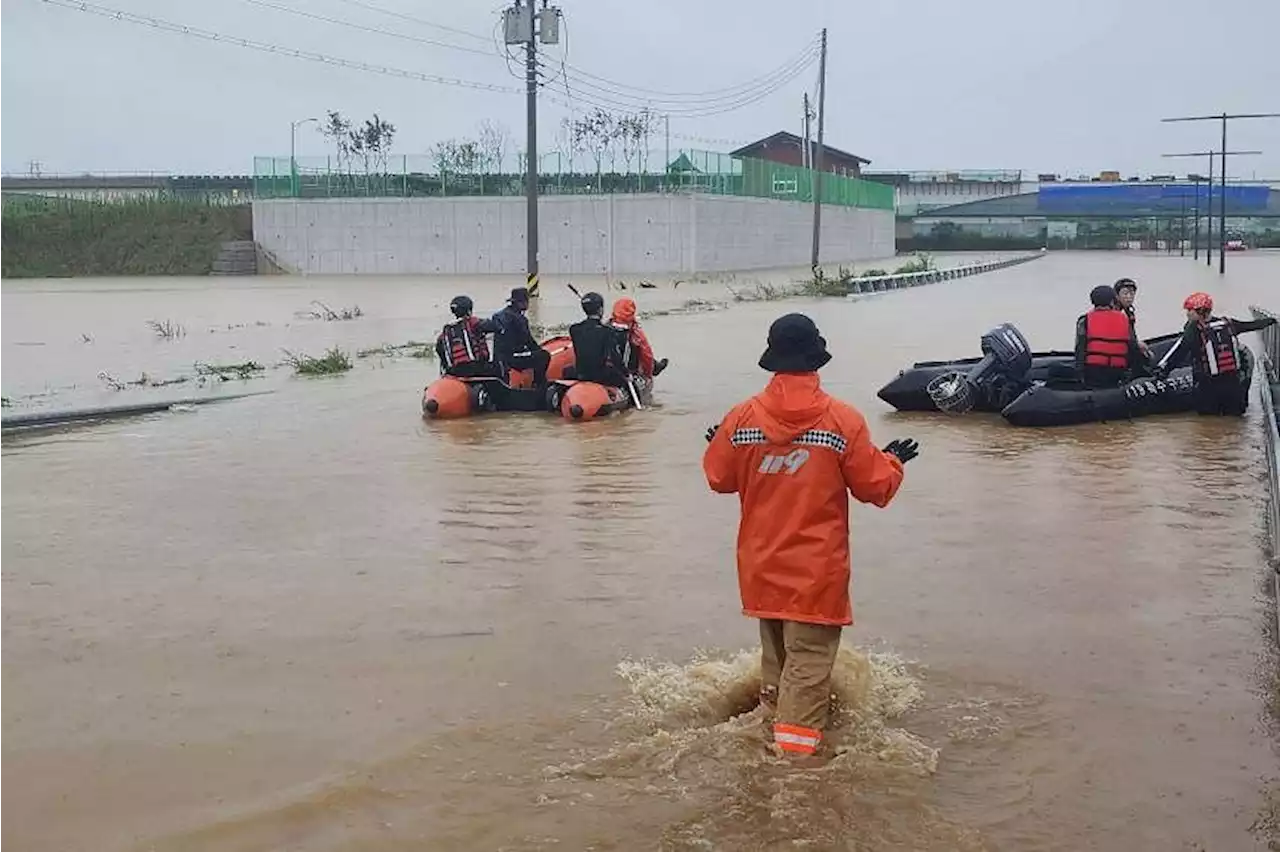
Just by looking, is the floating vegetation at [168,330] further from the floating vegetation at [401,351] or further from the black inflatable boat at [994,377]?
the black inflatable boat at [994,377]

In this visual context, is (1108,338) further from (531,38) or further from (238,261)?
(238,261)

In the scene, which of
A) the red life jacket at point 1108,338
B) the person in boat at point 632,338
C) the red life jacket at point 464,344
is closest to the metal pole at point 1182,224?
the red life jacket at point 1108,338

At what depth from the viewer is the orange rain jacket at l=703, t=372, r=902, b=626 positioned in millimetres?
5188

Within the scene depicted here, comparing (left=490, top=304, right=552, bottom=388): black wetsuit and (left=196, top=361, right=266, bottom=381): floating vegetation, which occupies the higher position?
(left=490, top=304, right=552, bottom=388): black wetsuit

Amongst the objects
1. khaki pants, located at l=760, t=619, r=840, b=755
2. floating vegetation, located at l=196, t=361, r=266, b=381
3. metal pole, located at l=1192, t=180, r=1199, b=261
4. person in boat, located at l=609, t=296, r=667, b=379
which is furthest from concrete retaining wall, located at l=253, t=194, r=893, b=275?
khaki pants, located at l=760, t=619, r=840, b=755

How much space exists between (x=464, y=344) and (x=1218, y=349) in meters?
7.46

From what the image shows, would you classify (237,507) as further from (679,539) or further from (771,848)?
(771,848)

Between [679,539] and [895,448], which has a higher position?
[895,448]

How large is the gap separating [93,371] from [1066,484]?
1580 cm

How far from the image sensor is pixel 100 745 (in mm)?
5660

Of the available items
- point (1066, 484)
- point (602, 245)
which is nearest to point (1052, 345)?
point (1066, 484)

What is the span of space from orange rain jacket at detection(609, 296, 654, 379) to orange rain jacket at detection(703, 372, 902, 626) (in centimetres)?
906

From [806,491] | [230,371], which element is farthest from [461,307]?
[806,491]

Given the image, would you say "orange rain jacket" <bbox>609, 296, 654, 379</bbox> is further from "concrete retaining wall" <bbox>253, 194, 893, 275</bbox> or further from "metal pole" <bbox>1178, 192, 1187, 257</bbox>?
"metal pole" <bbox>1178, 192, 1187, 257</bbox>
